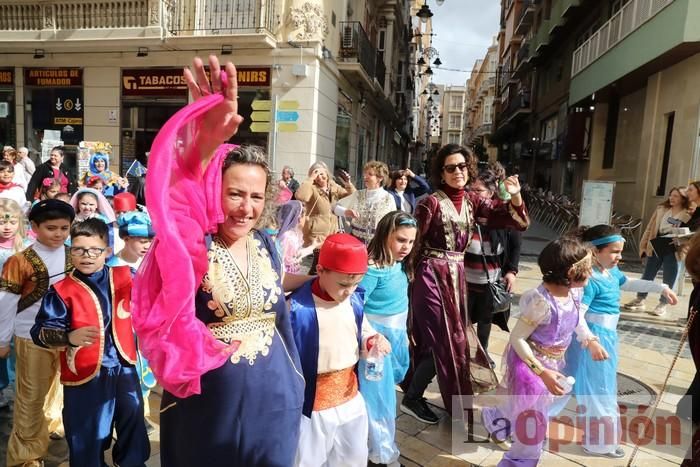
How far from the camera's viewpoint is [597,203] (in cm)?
945

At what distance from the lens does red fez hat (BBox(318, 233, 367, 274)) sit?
2.09m

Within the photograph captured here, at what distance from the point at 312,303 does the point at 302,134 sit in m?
11.3

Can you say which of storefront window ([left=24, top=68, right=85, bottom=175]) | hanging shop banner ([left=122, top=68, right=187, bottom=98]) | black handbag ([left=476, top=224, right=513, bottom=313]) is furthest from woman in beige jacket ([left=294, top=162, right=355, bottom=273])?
storefront window ([left=24, top=68, right=85, bottom=175])

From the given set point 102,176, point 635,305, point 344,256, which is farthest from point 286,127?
point 344,256

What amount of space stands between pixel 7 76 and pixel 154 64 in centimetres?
494

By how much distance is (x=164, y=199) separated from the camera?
139cm

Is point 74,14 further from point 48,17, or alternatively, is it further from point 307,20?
point 307,20

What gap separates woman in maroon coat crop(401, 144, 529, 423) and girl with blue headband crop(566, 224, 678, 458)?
528mm

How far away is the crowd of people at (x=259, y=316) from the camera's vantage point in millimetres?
1489

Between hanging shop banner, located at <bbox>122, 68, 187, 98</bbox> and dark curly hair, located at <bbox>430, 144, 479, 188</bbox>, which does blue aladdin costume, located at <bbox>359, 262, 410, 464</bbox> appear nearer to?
dark curly hair, located at <bbox>430, 144, 479, 188</bbox>

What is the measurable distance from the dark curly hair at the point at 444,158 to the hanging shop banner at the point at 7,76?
51.6 ft

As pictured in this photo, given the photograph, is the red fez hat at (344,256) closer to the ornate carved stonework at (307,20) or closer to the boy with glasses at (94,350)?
the boy with glasses at (94,350)

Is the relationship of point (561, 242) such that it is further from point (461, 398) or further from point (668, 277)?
point (668, 277)

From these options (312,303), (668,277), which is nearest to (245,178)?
(312,303)
